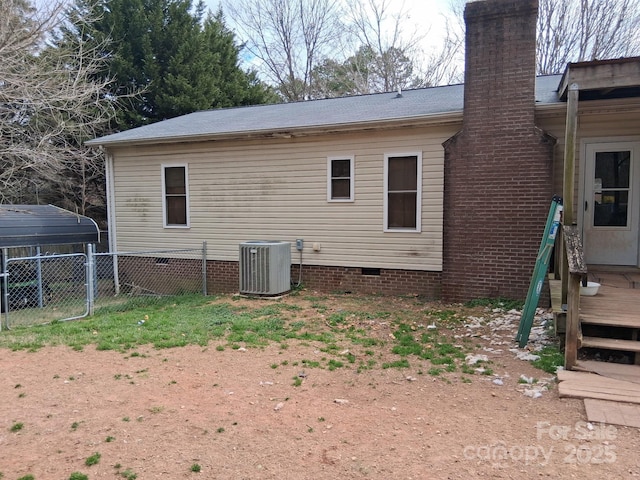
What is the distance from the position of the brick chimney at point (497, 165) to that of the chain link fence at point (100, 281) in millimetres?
5483

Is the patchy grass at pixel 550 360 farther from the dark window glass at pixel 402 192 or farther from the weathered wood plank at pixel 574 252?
the dark window glass at pixel 402 192

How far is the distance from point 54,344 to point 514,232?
22.5ft

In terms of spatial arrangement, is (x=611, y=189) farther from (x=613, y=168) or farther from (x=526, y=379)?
(x=526, y=379)

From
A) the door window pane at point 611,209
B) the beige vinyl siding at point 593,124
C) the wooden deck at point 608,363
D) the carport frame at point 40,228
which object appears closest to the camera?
the wooden deck at point 608,363

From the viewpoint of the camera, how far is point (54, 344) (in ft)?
18.9

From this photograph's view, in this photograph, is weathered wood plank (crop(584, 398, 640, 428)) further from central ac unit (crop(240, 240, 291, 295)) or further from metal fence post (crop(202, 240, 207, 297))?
metal fence post (crop(202, 240, 207, 297))

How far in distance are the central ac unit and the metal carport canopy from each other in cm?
479

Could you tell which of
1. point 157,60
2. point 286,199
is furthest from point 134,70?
point 286,199

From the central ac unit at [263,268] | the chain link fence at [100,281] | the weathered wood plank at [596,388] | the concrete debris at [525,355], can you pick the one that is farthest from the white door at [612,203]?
the chain link fence at [100,281]

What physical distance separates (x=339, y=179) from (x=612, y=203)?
4.70m

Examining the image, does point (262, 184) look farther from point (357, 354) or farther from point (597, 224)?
point (597, 224)

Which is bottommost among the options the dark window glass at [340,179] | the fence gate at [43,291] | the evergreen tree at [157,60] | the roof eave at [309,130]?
the fence gate at [43,291]

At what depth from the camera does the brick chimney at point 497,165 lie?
7.12m

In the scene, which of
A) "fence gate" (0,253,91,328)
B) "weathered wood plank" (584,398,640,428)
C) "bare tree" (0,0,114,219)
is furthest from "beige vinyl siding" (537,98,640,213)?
"bare tree" (0,0,114,219)
